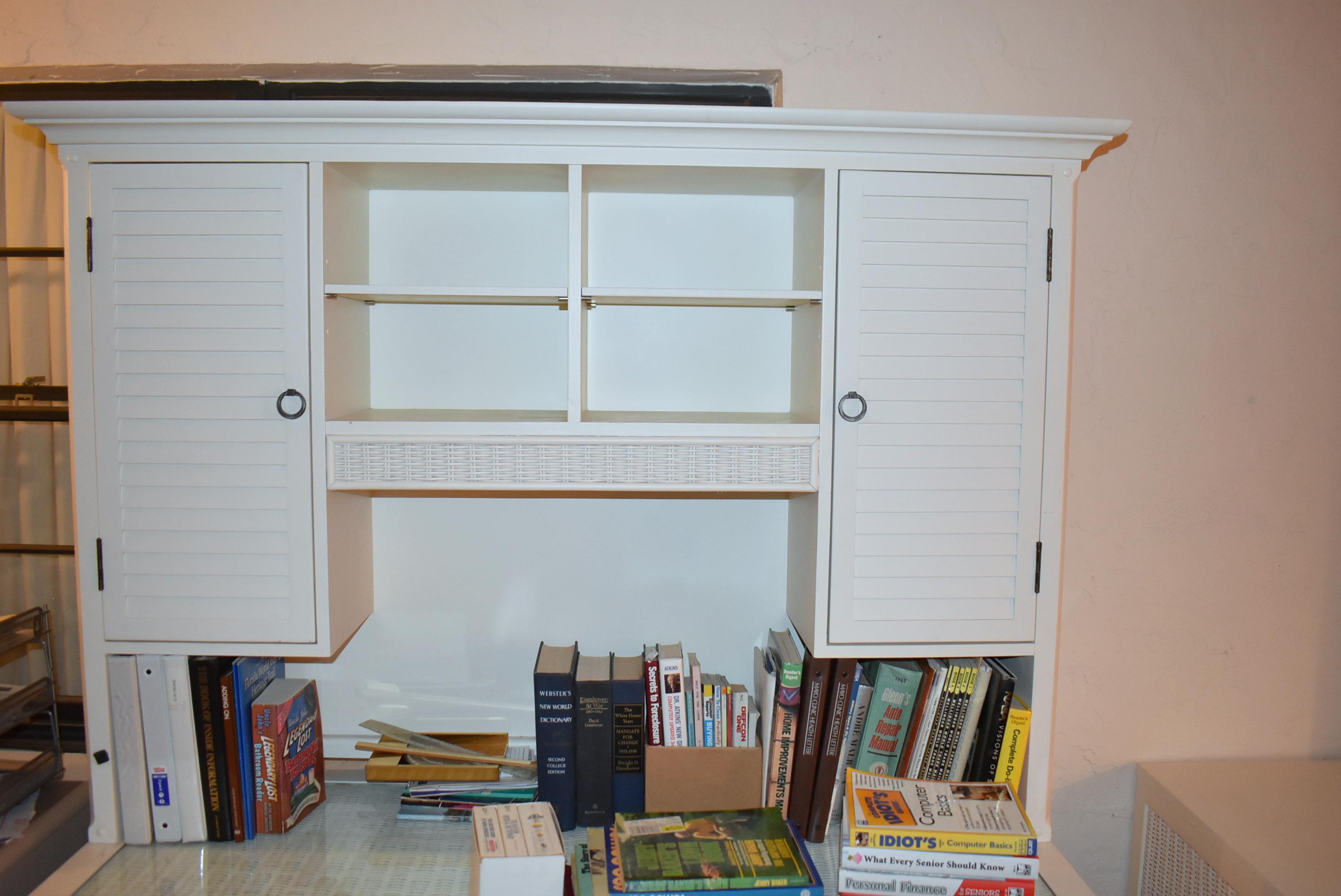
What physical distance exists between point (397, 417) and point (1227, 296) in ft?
5.98

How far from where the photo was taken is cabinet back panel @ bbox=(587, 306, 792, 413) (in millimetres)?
1713

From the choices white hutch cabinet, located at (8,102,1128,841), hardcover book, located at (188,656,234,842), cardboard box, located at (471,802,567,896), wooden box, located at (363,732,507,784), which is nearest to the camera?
cardboard box, located at (471,802,567,896)

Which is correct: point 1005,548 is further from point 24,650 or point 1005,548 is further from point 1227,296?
point 24,650

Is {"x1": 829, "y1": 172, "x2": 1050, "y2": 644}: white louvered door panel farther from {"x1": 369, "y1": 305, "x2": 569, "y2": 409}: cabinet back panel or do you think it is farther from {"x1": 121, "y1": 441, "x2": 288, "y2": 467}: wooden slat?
{"x1": 121, "y1": 441, "x2": 288, "y2": 467}: wooden slat

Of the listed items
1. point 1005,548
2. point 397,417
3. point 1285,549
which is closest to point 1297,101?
point 1285,549

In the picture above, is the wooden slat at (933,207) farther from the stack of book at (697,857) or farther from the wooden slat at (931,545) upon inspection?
the stack of book at (697,857)

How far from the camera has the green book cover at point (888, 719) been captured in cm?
150

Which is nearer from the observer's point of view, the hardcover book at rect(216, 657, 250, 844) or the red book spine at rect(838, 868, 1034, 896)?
the red book spine at rect(838, 868, 1034, 896)

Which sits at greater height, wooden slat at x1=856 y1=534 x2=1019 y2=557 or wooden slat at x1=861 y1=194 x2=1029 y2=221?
wooden slat at x1=861 y1=194 x2=1029 y2=221

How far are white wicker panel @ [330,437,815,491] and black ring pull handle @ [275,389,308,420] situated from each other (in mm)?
73

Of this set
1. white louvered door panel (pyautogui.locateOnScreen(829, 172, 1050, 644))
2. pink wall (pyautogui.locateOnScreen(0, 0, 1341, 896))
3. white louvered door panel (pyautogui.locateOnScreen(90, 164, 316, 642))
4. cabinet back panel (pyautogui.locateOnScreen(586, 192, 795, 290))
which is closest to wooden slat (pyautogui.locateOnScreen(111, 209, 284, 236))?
white louvered door panel (pyautogui.locateOnScreen(90, 164, 316, 642))

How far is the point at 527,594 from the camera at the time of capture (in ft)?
5.74

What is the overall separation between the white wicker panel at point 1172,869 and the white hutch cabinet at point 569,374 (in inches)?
14.8

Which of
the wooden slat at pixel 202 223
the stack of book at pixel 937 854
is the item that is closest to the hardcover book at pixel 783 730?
the stack of book at pixel 937 854
